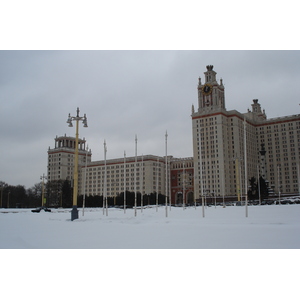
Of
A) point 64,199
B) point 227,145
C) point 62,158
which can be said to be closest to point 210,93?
point 227,145

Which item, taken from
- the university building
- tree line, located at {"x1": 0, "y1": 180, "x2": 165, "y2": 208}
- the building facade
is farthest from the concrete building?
the building facade

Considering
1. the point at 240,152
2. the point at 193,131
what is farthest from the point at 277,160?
the point at 193,131

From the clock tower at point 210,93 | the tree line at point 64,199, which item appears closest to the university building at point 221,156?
the clock tower at point 210,93

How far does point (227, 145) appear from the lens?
427 ft

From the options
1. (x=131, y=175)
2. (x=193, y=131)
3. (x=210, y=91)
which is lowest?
(x=131, y=175)

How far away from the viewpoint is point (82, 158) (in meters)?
167

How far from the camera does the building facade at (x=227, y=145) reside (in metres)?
128

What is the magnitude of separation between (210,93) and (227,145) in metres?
20.9

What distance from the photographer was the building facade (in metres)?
128

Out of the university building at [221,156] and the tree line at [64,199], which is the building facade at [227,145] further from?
the tree line at [64,199]

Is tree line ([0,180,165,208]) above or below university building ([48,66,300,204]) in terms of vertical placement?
below

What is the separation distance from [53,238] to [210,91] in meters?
120

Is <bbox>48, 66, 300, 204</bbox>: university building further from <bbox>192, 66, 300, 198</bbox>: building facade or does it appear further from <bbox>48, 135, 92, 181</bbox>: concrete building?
<bbox>48, 135, 92, 181</bbox>: concrete building

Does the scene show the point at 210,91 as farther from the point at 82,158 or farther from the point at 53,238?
the point at 53,238
